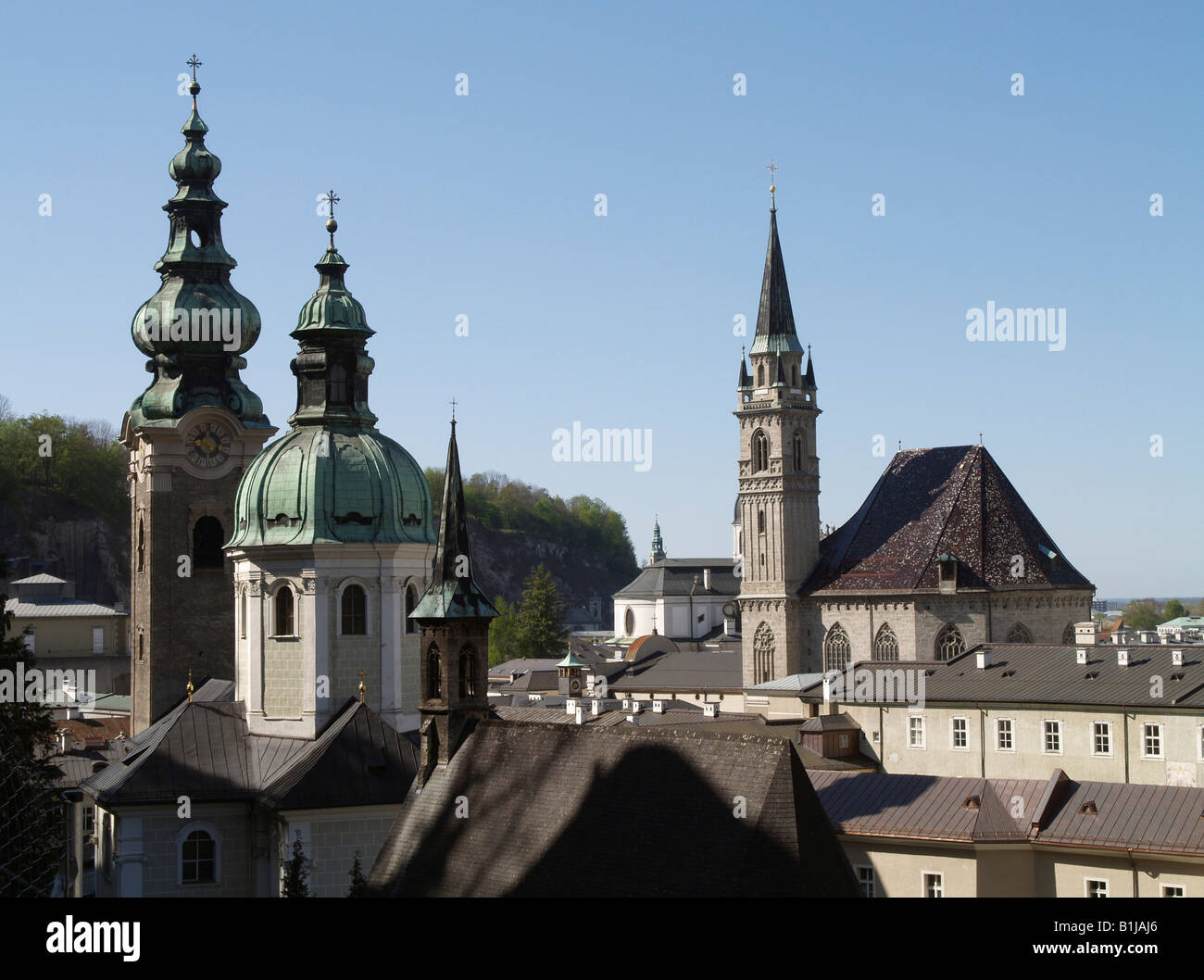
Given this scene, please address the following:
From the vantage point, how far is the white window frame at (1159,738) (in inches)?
2373

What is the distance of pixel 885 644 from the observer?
88312 mm

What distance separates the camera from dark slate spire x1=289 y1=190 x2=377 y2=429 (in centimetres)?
4697

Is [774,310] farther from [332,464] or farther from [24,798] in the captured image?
[24,798]

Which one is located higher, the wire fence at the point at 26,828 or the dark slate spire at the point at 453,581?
the dark slate spire at the point at 453,581

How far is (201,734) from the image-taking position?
143ft

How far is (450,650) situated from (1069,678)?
3705 centimetres

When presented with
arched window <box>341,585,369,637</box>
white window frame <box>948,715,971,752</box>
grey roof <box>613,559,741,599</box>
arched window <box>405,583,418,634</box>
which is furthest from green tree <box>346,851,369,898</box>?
grey roof <box>613,559,741,599</box>

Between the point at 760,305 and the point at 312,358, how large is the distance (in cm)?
5638

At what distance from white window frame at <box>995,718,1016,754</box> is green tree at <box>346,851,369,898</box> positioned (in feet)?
117

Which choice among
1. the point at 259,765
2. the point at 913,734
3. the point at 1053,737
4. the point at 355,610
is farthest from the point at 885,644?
the point at 259,765

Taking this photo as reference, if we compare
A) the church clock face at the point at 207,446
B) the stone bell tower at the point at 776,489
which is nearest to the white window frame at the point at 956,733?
the stone bell tower at the point at 776,489

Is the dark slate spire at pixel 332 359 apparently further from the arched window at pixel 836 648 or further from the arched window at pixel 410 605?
the arched window at pixel 836 648

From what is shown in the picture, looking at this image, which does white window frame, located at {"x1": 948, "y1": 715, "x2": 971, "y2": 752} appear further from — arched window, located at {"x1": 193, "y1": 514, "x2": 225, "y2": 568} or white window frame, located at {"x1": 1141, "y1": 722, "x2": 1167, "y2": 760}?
arched window, located at {"x1": 193, "y1": 514, "x2": 225, "y2": 568}
